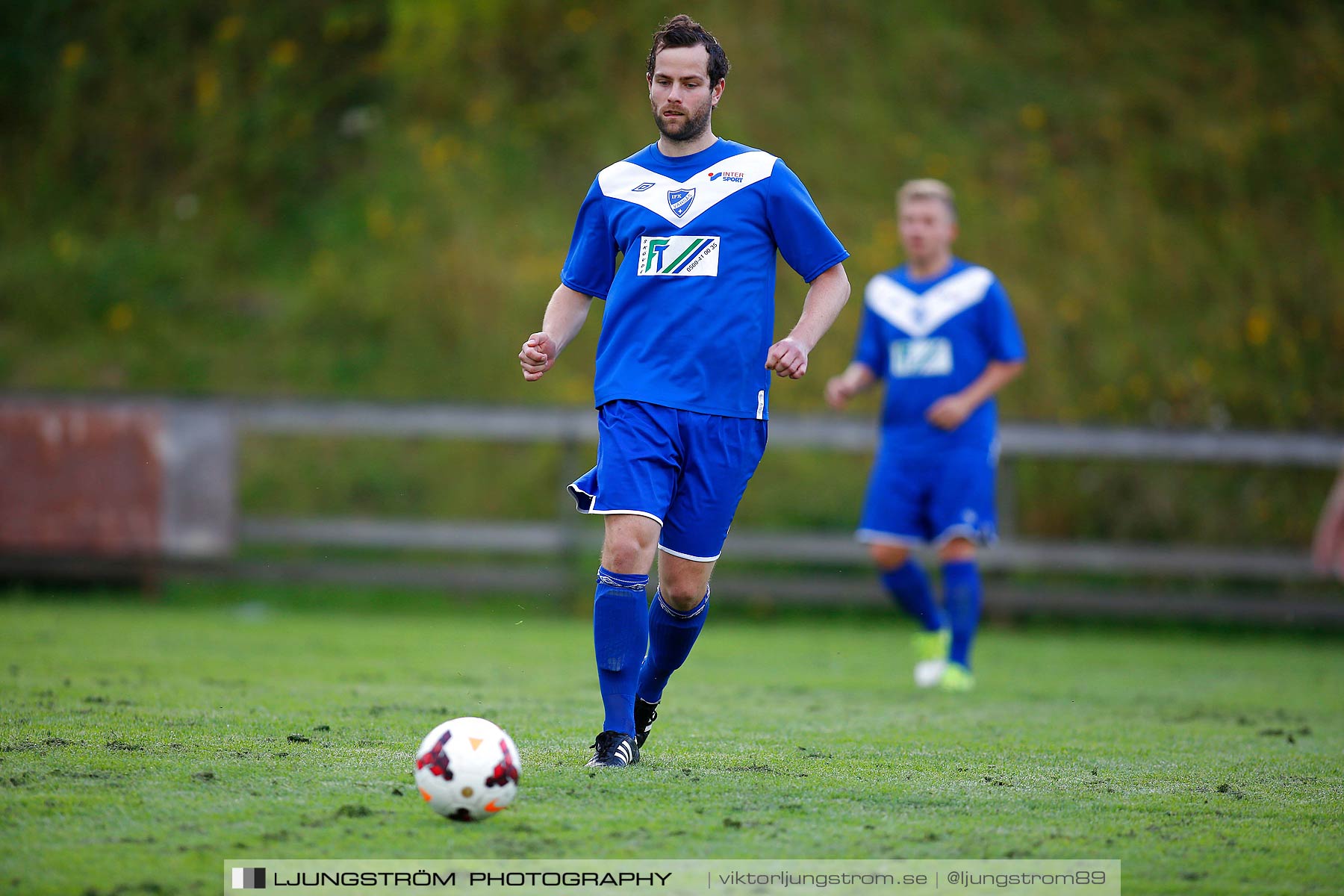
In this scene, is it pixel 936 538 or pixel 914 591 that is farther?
pixel 914 591

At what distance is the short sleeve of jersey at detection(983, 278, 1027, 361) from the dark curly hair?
335cm

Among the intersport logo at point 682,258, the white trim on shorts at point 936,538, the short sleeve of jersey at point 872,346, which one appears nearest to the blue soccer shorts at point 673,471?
the intersport logo at point 682,258

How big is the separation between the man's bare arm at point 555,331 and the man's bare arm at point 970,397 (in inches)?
118

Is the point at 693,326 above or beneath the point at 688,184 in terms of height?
beneath

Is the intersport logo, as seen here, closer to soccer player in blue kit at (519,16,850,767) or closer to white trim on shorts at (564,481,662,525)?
soccer player in blue kit at (519,16,850,767)

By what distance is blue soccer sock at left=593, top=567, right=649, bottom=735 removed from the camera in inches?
162

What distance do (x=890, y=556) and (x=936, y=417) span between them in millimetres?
748

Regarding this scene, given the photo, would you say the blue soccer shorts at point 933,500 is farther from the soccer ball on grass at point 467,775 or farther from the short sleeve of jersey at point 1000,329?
the soccer ball on grass at point 467,775

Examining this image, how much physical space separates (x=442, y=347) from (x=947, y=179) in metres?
5.26

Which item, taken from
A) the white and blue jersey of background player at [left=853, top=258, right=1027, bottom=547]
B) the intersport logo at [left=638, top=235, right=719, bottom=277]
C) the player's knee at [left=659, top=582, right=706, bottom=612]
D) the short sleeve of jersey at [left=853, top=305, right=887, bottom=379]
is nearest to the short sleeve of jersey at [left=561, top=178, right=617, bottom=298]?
the intersport logo at [left=638, top=235, right=719, bottom=277]

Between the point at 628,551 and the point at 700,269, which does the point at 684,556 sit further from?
the point at 700,269

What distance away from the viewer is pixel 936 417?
Answer: 721 centimetres

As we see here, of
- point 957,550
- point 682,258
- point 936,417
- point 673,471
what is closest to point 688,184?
point 682,258

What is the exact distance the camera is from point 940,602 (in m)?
11.1
